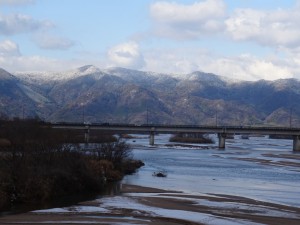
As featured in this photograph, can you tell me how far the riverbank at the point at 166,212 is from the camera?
4041 centimetres

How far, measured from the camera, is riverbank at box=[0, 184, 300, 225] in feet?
133

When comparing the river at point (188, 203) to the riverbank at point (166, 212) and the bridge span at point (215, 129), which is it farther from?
the bridge span at point (215, 129)

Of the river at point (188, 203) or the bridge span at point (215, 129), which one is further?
the bridge span at point (215, 129)

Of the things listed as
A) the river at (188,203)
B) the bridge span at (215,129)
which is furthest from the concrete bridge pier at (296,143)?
the river at (188,203)

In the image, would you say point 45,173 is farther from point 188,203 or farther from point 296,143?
point 296,143

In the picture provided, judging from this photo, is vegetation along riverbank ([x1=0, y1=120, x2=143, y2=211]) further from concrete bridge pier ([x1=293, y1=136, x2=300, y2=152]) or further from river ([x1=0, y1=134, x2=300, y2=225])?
concrete bridge pier ([x1=293, y1=136, x2=300, y2=152])

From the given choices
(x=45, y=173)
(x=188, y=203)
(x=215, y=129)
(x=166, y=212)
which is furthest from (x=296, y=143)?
(x=166, y=212)

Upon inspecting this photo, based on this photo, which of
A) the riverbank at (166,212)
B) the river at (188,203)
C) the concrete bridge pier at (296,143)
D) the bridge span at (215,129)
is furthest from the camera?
the bridge span at (215,129)

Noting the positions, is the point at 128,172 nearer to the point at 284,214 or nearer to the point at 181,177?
the point at 181,177

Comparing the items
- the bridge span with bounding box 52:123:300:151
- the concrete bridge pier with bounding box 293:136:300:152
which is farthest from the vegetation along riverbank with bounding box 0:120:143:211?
the concrete bridge pier with bounding box 293:136:300:152

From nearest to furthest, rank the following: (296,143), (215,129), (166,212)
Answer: (166,212), (296,143), (215,129)

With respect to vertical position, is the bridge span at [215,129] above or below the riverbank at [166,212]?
above

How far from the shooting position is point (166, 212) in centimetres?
4512

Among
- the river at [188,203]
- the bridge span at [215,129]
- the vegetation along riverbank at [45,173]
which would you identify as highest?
the bridge span at [215,129]
